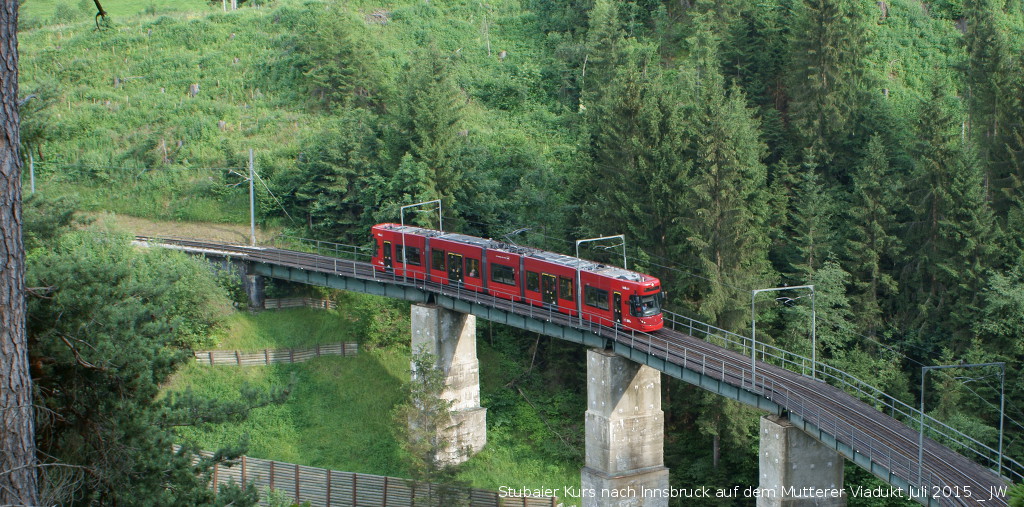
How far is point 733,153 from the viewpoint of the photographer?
2281 inches

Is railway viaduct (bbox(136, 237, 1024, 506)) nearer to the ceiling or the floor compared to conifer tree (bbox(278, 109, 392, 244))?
nearer to the floor

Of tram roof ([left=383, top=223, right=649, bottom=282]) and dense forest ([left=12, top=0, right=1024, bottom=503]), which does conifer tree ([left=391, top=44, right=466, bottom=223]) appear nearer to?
dense forest ([left=12, top=0, right=1024, bottom=503])

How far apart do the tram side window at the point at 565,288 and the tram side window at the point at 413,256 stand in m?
9.74

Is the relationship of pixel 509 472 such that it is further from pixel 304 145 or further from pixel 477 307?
pixel 304 145

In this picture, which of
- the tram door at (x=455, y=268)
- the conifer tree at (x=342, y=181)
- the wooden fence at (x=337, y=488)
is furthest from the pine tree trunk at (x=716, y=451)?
the conifer tree at (x=342, y=181)

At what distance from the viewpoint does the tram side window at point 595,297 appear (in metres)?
50.4

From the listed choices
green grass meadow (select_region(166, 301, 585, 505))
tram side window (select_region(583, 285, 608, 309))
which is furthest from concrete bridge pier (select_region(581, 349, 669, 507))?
green grass meadow (select_region(166, 301, 585, 505))

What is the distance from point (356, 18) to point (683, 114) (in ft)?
151

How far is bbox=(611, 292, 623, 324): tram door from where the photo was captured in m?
49.7

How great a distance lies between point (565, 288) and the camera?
172 ft

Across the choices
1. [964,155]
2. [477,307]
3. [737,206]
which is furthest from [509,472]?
[964,155]

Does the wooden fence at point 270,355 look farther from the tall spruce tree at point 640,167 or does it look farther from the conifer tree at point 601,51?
the conifer tree at point 601,51

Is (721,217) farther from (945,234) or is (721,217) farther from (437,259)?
(437,259)

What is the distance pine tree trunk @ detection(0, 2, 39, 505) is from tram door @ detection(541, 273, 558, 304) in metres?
40.4
